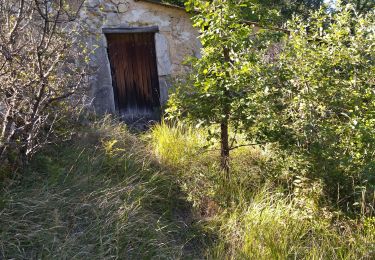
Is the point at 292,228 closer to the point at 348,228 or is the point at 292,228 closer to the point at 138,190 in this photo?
the point at 348,228

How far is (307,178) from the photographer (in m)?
3.37

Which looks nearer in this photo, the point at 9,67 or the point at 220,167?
the point at 9,67

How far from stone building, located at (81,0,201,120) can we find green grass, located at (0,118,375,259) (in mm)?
2281

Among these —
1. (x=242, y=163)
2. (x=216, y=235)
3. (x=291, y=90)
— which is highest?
(x=291, y=90)

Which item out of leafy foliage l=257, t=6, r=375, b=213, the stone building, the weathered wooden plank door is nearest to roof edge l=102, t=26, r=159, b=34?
the stone building

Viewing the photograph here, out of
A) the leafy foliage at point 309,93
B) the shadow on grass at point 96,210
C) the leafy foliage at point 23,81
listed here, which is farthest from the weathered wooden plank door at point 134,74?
the leafy foliage at point 309,93

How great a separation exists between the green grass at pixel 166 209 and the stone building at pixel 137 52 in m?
2.28

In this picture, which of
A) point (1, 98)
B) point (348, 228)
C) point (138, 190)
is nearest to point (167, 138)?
point (138, 190)

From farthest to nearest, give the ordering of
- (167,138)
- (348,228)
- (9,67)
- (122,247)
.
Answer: (167,138)
(9,67)
(348,228)
(122,247)

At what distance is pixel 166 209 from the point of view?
3.51 m

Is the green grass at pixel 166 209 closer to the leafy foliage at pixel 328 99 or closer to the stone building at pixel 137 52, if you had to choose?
A: the leafy foliage at pixel 328 99

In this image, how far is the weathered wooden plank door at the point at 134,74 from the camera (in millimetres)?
6531

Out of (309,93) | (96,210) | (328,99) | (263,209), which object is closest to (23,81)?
(96,210)

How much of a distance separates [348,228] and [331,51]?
1501 millimetres
